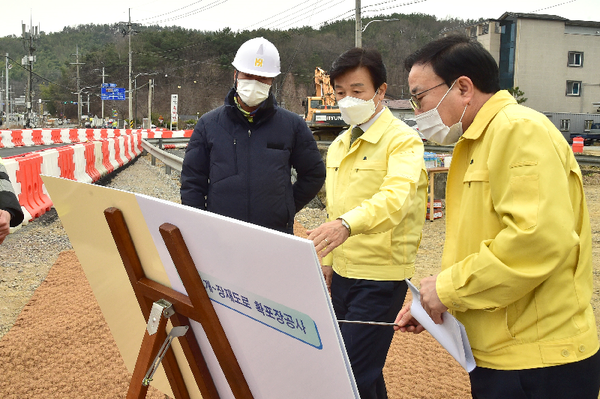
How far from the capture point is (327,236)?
1971 millimetres

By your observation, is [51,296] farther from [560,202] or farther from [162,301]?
[560,202]

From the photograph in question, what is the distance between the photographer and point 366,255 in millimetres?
2533

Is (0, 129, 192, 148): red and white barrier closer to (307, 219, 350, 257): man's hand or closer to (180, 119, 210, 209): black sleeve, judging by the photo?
(180, 119, 210, 209): black sleeve

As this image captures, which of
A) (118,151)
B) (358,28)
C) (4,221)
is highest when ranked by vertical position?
(358,28)

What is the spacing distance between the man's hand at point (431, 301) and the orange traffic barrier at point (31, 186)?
7013mm

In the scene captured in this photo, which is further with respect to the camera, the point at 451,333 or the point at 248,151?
the point at 248,151

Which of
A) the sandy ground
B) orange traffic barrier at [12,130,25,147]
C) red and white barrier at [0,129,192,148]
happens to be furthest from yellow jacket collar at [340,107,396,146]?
orange traffic barrier at [12,130,25,147]

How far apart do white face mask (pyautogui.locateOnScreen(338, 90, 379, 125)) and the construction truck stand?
20.3 meters

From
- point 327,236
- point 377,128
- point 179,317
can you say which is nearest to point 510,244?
point 327,236

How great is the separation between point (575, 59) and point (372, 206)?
1991 inches

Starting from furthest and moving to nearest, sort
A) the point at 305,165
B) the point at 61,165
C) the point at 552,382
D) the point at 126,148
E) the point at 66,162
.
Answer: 1. the point at 126,148
2. the point at 66,162
3. the point at 61,165
4. the point at 305,165
5. the point at 552,382

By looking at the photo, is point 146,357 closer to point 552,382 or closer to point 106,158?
point 552,382

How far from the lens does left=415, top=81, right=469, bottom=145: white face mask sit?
1.83 meters

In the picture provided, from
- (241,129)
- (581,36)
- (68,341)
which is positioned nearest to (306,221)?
(68,341)
